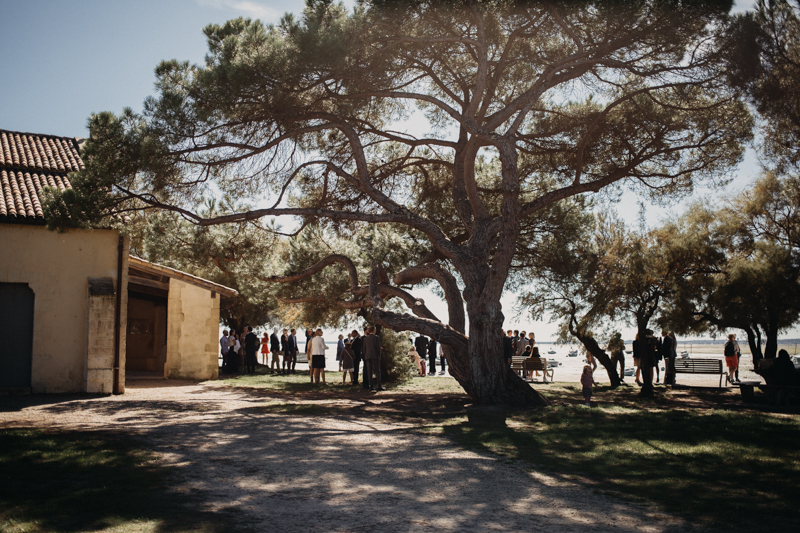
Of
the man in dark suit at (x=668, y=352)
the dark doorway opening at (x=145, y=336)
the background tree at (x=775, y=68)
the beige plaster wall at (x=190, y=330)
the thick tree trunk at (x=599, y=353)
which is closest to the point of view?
the background tree at (x=775, y=68)

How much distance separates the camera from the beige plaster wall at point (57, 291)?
13039 millimetres

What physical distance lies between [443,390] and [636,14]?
10.2 metres

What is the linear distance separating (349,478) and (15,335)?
10.6 m

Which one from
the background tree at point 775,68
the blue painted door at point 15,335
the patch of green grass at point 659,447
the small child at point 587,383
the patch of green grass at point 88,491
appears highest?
the background tree at point 775,68

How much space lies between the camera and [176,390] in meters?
15.5

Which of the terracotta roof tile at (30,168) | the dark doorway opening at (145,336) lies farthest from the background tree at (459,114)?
the dark doorway opening at (145,336)

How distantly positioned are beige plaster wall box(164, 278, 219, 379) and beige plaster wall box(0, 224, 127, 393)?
520cm

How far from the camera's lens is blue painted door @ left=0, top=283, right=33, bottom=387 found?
13.0 m

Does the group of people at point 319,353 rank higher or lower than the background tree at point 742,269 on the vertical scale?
lower

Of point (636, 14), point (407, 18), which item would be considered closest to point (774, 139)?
point (636, 14)

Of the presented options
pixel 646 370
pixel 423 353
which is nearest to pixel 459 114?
pixel 646 370

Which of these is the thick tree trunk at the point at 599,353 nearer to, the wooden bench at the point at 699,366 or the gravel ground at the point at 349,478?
the wooden bench at the point at 699,366

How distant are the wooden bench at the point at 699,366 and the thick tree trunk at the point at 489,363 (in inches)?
300

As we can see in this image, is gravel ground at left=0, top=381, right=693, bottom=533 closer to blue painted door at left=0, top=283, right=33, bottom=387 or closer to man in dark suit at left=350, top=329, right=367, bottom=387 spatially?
blue painted door at left=0, top=283, right=33, bottom=387
